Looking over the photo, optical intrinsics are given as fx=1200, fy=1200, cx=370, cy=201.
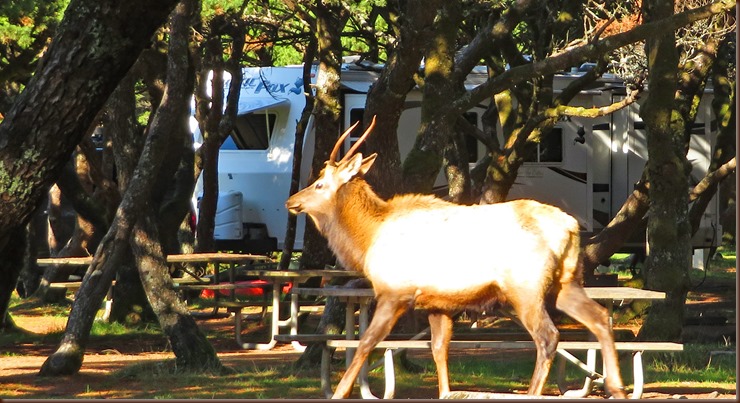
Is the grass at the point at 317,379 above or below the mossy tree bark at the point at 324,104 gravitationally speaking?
below

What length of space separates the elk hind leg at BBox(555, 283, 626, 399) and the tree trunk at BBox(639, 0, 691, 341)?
4.40 meters

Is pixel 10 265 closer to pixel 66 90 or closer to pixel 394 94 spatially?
pixel 66 90

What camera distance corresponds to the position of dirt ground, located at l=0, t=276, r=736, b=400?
1015cm

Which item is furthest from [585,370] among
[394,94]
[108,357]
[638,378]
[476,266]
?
[108,357]

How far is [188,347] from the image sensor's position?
1145 cm

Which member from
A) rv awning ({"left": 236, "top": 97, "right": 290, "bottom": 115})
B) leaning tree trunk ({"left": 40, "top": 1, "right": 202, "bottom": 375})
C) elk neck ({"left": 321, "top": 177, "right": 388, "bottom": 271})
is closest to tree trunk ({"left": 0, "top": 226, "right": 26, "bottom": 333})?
elk neck ({"left": 321, "top": 177, "right": 388, "bottom": 271})

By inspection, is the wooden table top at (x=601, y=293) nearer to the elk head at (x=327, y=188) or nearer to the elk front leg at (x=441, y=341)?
the elk front leg at (x=441, y=341)

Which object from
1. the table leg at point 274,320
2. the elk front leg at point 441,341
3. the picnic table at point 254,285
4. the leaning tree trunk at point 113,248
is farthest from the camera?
the table leg at point 274,320

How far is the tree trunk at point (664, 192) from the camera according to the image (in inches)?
476

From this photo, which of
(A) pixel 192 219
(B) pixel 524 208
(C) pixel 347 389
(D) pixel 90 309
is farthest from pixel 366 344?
(A) pixel 192 219

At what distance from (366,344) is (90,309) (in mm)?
4542

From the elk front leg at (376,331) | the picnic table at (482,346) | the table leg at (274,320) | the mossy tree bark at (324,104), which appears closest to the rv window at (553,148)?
the mossy tree bark at (324,104)

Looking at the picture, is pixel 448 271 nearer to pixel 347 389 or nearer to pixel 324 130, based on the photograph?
pixel 347 389

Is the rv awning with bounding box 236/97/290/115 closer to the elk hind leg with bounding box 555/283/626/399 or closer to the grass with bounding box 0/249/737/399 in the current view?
the grass with bounding box 0/249/737/399
